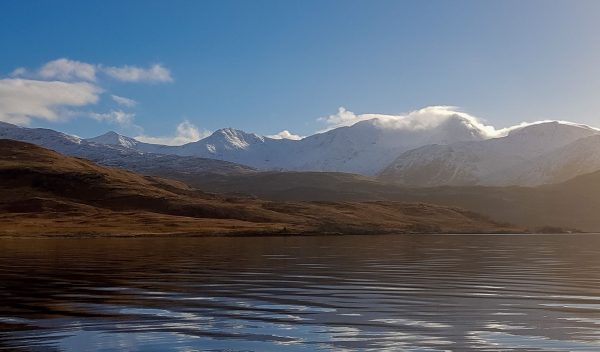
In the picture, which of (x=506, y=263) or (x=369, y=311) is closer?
(x=369, y=311)

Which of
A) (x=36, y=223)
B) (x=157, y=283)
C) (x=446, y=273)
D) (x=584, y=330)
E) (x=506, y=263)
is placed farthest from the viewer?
(x=36, y=223)

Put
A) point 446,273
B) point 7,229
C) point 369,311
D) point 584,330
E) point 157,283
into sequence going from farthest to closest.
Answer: point 7,229
point 446,273
point 157,283
point 369,311
point 584,330

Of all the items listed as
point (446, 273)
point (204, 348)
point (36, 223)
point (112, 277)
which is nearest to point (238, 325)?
point (204, 348)

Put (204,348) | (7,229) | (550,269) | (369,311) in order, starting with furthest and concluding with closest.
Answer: (7,229), (550,269), (369,311), (204,348)

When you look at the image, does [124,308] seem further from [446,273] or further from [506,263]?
[506,263]

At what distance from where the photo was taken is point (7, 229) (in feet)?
475

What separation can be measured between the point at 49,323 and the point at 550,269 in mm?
41012

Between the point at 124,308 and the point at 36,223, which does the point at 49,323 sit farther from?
the point at 36,223

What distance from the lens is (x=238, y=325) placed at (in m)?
23.9

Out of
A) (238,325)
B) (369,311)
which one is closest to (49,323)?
(238,325)

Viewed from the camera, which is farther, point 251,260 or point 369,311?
point 251,260

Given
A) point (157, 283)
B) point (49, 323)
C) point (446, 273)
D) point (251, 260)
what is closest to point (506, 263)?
point (446, 273)

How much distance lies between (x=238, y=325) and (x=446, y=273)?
89.5ft

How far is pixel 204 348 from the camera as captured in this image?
1962 centimetres
